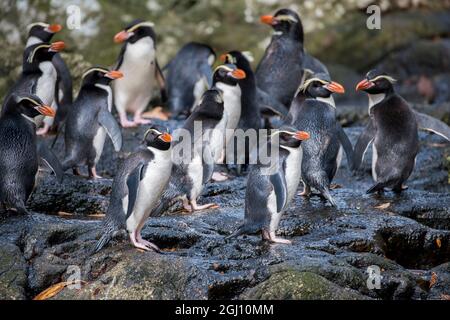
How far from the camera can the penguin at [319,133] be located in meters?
7.32

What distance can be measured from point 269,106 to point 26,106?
10.0ft

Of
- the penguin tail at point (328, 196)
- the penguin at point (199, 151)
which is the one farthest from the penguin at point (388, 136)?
the penguin at point (199, 151)

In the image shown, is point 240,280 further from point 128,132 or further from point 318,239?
point 128,132

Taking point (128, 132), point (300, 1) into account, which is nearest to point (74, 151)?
point (128, 132)

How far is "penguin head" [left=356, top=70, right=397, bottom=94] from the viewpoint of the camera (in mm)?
7727

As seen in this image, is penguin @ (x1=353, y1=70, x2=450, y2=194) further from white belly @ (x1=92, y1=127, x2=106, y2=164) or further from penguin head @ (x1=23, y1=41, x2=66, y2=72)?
penguin head @ (x1=23, y1=41, x2=66, y2=72)

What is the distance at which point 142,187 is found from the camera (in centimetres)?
608

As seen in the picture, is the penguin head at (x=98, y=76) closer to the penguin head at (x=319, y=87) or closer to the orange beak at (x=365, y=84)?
the penguin head at (x=319, y=87)

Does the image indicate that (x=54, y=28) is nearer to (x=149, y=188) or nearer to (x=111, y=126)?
(x=111, y=126)

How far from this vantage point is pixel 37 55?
28.4ft

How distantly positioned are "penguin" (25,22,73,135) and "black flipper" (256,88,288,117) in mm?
2055

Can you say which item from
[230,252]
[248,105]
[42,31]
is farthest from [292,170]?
[42,31]
